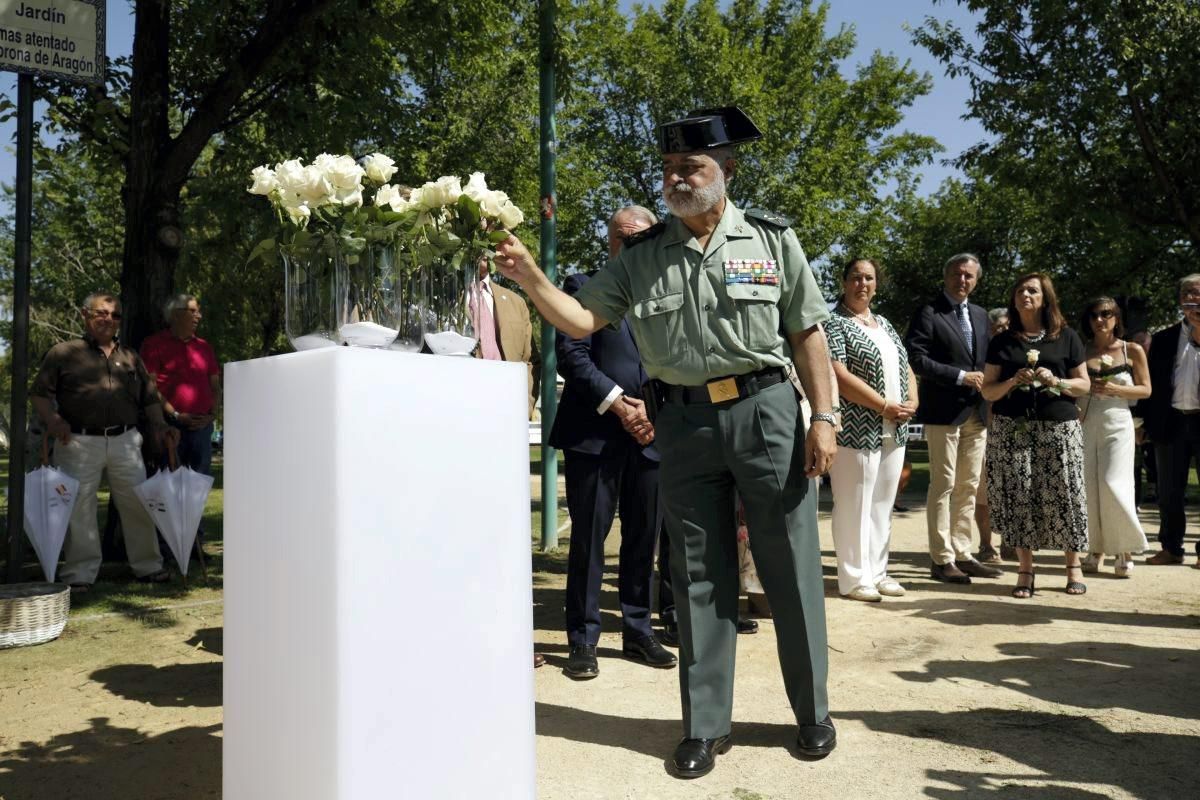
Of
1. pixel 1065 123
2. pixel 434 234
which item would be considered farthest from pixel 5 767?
pixel 1065 123

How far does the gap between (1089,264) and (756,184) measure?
7674mm

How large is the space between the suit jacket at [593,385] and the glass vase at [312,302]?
238 cm

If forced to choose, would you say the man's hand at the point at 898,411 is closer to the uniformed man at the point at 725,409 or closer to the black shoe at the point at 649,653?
the black shoe at the point at 649,653

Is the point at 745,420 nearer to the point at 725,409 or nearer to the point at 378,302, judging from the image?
the point at 725,409

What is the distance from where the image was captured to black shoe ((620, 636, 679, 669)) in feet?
17.4

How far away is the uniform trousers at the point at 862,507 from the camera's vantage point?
6871 mm

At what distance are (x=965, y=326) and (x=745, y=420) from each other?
453 centimetres

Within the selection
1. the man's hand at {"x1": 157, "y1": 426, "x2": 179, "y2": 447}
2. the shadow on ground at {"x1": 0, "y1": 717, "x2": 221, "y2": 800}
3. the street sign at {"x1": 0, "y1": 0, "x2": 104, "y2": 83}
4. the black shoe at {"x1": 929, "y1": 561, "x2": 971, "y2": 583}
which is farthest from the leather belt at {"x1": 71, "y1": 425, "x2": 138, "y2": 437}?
the black shoe at {"x1": 929, "y1": 561, "x2": 971, "y2": 583}

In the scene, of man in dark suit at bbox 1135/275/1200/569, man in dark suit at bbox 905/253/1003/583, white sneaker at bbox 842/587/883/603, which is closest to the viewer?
white sneaker at bbox 842/587/883/603

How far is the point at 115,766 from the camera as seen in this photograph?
3.88 m

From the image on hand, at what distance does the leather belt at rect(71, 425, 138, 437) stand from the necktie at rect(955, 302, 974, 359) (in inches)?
241

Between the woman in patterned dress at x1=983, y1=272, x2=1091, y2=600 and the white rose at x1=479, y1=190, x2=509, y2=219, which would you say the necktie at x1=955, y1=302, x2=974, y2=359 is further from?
the white rose at x1=479, y1=190, x2=509, y2=219

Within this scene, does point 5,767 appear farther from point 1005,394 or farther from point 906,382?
point 1005,394

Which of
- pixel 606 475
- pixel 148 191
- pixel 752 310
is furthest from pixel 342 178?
pixel 148 191
